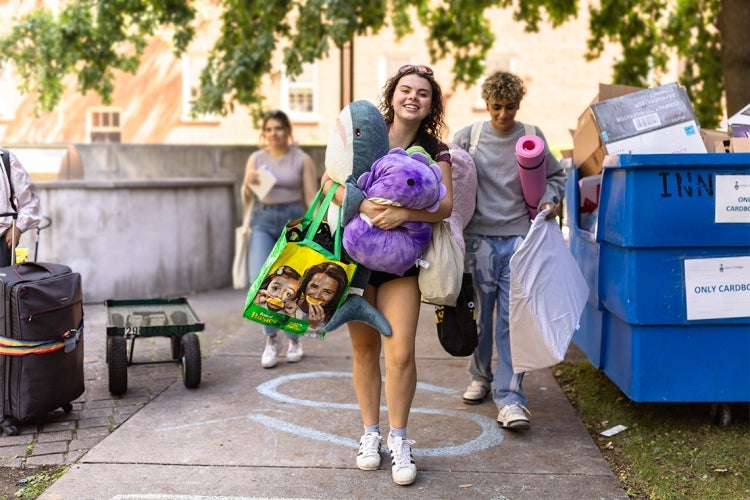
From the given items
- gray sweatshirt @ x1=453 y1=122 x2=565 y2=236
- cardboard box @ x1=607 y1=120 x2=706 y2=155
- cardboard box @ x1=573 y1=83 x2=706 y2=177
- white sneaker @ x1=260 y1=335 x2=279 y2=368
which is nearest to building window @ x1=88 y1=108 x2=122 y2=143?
white sneaker @ x1=260 y1=335 x2=279 y2=368

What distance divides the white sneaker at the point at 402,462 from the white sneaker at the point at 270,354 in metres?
2.00

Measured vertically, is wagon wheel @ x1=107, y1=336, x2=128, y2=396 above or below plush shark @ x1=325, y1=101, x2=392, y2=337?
below

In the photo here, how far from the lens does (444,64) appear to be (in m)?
21.2

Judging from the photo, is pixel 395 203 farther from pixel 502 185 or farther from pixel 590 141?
pixel 590 141

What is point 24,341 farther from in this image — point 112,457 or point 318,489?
point 318,489

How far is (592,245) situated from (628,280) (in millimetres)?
693

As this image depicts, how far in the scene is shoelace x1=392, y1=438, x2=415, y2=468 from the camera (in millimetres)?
3725

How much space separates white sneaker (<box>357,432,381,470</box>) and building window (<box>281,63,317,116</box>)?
18.5 metres

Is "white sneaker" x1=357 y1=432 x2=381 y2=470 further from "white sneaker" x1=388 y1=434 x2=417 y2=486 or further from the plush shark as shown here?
the plush shark

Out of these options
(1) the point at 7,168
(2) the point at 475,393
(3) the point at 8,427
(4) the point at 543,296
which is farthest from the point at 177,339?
(4) the point at 543,296

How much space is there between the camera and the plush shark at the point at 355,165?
139 inches

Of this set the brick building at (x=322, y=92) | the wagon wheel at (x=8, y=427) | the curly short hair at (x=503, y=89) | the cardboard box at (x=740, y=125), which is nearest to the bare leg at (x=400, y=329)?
the curly short hair at (x=503, y=89)

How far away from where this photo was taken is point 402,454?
147 inches

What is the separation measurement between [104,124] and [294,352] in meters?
18.7
